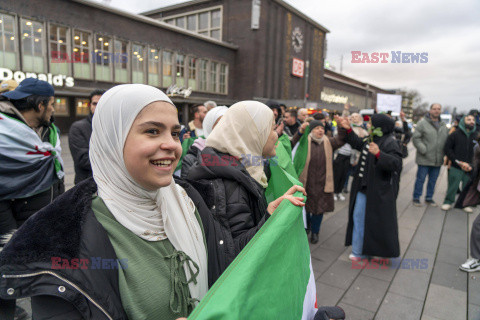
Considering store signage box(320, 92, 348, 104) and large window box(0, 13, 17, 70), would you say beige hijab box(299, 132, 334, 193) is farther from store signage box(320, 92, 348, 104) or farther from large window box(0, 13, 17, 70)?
store signage box(320, 92, 348, 104)

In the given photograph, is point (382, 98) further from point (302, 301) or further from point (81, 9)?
point (81, 9)

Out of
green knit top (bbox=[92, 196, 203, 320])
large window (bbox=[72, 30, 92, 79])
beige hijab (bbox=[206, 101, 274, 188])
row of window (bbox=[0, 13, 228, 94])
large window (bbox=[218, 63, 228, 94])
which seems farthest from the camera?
large window (bbox=[218, 63, 228, 94])

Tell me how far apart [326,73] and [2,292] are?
1999 inches

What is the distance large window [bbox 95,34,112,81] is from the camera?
21.4 m

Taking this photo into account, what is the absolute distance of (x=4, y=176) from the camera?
8.43ft

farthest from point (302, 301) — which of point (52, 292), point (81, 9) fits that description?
point (81, 9)

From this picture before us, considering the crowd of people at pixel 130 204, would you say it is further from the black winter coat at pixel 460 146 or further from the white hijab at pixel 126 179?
the black winter coat at pixel 460 146

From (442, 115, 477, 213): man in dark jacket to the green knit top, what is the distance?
288 inches

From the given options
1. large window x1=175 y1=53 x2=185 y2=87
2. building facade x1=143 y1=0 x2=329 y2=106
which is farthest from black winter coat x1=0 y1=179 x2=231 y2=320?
building facade x1=143 y1=0 x2=329 y2=106

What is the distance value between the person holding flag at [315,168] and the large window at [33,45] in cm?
1968

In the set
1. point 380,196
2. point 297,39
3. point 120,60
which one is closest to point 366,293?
point 380,196

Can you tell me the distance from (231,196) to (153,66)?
25819 mm

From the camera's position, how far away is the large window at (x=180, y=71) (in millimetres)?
27245

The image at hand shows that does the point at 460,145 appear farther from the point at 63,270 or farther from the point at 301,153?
the point at 63,270
